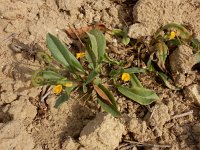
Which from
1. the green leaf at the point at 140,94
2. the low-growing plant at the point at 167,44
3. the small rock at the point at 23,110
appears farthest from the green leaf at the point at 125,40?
the small rock at the point at 23,110

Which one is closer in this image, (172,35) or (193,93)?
(193,93)

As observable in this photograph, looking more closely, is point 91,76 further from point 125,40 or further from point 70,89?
point 125,40

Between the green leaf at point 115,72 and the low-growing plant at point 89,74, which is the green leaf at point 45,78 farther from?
the green leaf at point 115,72

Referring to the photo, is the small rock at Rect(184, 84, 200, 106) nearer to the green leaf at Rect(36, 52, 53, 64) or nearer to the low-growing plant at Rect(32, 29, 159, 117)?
the low-growing plant at Rect(32, 29, 159, 117)

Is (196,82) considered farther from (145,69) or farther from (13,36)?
(13,36)

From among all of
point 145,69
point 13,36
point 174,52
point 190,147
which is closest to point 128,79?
point 145,69

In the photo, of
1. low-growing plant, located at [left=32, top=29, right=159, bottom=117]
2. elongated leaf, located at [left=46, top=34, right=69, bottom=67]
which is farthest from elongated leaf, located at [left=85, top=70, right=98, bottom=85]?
elongated leaf, located at [left=46, top=34, right=69, bottom=67]

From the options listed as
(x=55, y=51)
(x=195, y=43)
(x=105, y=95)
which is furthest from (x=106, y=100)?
(x=195, y=43)
